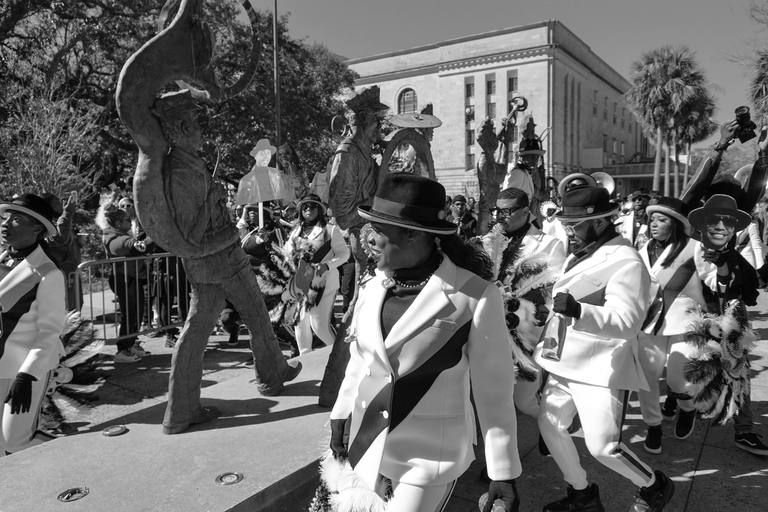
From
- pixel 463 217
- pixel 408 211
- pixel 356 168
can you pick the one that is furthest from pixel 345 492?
pixel 463 217

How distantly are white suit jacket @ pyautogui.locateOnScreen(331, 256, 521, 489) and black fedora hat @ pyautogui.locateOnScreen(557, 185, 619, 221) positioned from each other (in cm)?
146

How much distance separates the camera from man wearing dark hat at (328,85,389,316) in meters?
4.57

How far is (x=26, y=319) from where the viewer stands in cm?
382

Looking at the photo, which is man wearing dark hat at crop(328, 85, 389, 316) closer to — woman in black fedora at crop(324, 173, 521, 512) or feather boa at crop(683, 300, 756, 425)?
woman in black fedora at crop(324, 173, 521, 512)

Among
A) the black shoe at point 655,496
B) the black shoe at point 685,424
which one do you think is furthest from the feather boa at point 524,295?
the black shoe at point 685,424

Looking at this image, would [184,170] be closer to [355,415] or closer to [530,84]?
[355,415]

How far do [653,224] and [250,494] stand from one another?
4.00m

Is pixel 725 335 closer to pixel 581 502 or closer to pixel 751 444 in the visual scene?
pixel 751 444

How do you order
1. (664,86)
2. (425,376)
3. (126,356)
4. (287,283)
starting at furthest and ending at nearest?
(664,86), (126,356), (287,283), (425,376)

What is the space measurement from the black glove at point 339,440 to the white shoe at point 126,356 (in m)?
5.86

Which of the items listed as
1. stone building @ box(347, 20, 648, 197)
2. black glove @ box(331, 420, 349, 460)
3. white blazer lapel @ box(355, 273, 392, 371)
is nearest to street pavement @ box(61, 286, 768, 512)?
black glove @ box(331, 420, 349, 460)

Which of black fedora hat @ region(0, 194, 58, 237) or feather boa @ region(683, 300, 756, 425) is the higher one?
black fedora hat @ region(0, 194, 58, 237)

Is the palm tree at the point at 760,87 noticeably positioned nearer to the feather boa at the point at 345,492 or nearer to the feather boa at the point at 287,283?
the feather boa at the point at 287,283

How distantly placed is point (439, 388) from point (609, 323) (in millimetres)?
1410
